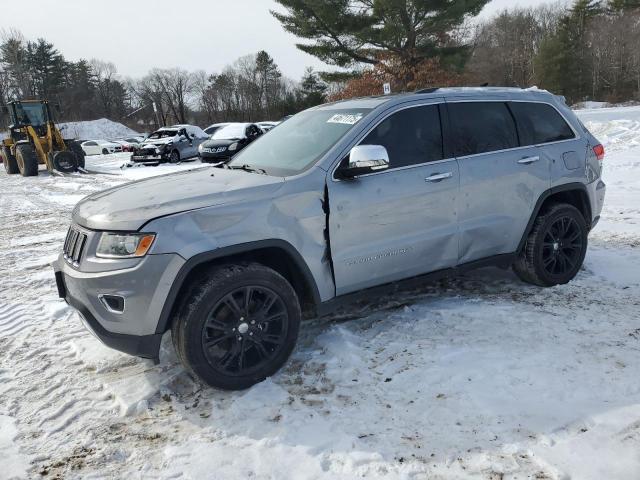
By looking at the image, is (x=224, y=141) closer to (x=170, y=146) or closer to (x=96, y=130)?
(x=170, y=146)

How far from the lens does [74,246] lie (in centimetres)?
327

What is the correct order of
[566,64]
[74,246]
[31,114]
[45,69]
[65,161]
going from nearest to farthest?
[74,246] < [65,161] < [31,114] < [566,64] < [45,69]

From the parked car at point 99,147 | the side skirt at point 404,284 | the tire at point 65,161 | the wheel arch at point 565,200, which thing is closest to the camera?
the side skirt at point 404,284

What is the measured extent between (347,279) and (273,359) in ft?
2.45

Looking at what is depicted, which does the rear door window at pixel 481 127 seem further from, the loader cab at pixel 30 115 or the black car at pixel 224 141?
the loader cab at pixel 30 115

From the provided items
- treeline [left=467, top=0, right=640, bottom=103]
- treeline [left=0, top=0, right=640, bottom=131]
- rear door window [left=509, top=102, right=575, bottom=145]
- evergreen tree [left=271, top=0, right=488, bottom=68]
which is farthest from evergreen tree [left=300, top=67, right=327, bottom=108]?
rear door window [left=509, top=102, right=575, bottom=145]

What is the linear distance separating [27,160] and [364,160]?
19.6 metres

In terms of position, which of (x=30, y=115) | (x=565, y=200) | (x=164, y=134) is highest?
(x=30, y=115)

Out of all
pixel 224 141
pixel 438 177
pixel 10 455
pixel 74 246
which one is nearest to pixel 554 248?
pixel 438 177

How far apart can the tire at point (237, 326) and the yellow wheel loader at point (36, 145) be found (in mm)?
18333

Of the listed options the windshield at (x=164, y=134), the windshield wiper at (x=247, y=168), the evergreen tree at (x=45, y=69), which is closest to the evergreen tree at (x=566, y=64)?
the windshield at (x=164, y=134)

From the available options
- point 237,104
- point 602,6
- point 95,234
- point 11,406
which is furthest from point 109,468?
point 237,104

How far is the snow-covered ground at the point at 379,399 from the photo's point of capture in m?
2.50

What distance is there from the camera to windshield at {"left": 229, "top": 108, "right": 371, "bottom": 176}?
363 centimetres
